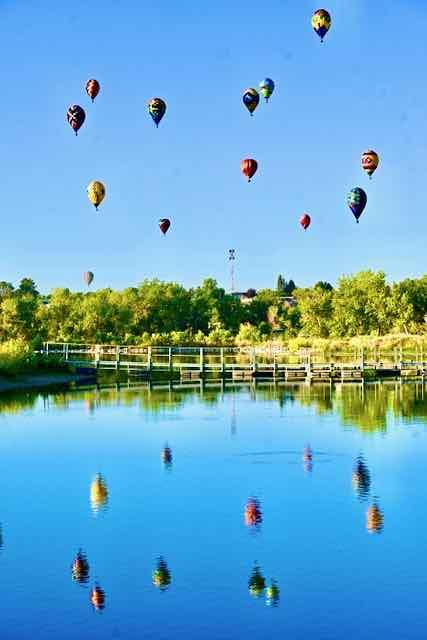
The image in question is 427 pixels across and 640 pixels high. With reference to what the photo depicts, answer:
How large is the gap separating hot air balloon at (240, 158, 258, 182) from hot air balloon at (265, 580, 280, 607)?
51641 mm

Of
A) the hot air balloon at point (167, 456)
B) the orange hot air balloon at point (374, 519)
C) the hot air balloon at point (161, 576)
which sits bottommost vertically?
the hot air balloon at point (161, 576)

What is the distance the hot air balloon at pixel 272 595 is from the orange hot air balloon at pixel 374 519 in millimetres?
3722

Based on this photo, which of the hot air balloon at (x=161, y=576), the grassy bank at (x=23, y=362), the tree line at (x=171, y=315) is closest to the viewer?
the hot air balloon at (x=161, y=576)

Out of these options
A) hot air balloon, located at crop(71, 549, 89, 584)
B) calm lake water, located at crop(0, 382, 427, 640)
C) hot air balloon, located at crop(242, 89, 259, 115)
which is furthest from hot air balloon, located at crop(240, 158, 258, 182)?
hot air balloon, located at crop(71, 549, 89, 584)

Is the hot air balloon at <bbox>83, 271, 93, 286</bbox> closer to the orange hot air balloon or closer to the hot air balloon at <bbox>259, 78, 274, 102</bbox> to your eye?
the hot air balloon at <bbox>259, 78, 274, 102</bbox>

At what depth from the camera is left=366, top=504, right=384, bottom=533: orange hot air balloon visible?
18.1m

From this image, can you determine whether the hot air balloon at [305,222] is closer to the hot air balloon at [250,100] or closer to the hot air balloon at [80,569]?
the hot air balloon at [250,100]

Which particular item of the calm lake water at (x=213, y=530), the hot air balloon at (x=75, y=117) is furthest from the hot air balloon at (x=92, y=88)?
the calm lake water at (x=213, y=530)

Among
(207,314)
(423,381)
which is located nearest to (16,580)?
(423,381)

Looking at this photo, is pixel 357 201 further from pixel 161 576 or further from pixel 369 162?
pixel 161 576

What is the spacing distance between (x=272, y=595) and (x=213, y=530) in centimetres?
383

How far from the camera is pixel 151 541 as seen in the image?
56.8 ft

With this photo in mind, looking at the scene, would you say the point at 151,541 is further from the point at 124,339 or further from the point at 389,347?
the point at 124,339

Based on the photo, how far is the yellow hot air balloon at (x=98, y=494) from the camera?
2038 cm
